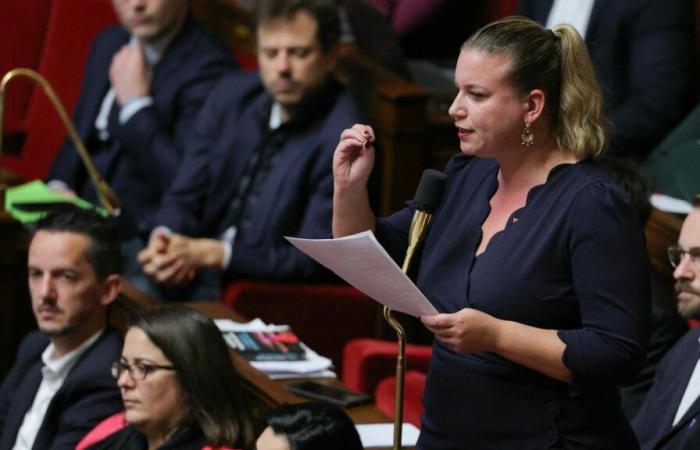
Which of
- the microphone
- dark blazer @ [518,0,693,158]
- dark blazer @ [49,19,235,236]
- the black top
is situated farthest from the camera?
dark blazer @ [49,19,235,236]

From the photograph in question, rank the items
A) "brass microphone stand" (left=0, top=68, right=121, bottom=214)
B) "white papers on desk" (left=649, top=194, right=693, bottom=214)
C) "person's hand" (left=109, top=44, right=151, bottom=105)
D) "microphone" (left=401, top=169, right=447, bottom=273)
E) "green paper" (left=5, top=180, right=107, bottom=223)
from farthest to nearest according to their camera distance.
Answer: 1. "person's hand" (left=109, top=44, right=151, bottom=105)
2. "brass microphone stand" (left=0, top=68, right=121, bottom=214)
3. "green paper" (left=5, top=180, right=107, bottom=223)
4. "white papers on desk" (left=649, top=194, right=693, bottom=214)
5. "microphone" (left=401, top=169, right=447, bottom=273)

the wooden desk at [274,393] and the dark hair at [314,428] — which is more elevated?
the dark hair at [314,428]

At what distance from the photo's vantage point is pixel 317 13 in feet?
10.3

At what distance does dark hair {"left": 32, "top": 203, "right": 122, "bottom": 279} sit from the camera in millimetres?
2578

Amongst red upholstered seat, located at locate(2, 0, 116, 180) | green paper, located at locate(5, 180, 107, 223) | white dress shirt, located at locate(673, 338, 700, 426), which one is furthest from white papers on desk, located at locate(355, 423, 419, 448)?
red upholstered seat, located at locate(2, 0, 116, 180)

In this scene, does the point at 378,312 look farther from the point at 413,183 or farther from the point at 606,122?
the point at 606,122

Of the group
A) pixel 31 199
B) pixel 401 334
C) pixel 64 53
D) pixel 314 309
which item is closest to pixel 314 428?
pixel 401 334

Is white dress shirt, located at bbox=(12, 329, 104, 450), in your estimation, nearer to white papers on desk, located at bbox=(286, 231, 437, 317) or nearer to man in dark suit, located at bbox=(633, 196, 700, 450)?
man in dark suit, located at bbox=(633, 196, 700, 450)

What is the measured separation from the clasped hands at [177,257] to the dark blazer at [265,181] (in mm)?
51

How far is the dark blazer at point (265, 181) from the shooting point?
301 cm

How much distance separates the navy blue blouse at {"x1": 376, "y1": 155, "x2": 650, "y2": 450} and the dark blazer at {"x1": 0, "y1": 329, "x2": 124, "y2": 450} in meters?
0.89

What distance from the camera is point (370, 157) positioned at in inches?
62.2

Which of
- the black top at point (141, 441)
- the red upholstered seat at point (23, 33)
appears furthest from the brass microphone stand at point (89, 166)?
the black top at point (141, 441)

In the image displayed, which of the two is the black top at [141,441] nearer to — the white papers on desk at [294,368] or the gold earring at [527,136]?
the white papers on desk at [294,368]
